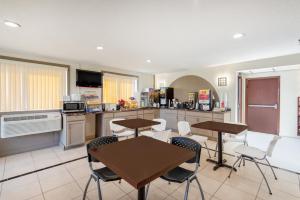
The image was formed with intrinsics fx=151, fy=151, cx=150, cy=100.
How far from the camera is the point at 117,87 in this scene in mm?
5180

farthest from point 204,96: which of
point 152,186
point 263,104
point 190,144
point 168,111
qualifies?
point 152,186

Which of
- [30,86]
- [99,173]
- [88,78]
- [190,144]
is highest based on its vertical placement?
[88,78]

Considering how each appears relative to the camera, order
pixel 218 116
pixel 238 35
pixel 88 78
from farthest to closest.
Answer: pixel 88 78, pixel 218 116, pixel 238 35

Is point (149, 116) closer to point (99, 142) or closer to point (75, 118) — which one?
point (75, 118)

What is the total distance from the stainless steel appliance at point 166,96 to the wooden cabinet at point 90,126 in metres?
2.54

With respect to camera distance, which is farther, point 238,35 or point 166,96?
point 166,96

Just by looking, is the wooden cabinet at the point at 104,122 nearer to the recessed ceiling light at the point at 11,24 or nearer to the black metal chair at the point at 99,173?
the black metal chair at the point at 99,173

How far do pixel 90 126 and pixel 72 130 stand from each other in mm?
865

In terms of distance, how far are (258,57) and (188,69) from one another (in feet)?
6.76

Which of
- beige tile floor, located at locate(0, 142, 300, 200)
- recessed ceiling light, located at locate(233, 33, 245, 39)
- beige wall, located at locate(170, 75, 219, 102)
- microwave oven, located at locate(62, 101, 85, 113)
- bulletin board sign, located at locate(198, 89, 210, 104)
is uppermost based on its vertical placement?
recessed ceiling light, located at locate(233, 33, 245, 39)

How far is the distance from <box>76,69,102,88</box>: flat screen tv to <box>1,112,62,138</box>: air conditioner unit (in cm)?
105

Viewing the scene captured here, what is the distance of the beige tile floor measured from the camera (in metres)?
1.98

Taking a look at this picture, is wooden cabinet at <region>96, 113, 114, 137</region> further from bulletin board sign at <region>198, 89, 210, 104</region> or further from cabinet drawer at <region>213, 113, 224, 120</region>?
cabinet drawer at <region>213, 113, 224, 120</region>

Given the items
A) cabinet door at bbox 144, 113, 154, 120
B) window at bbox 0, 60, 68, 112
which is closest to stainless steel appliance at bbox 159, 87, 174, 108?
cabinet door at bbox 144, 113, 154, 120
